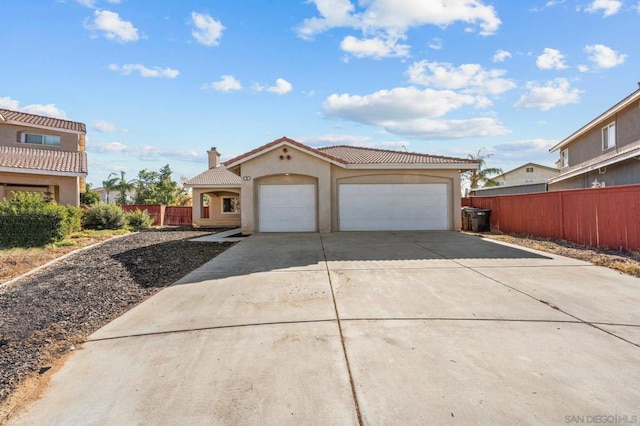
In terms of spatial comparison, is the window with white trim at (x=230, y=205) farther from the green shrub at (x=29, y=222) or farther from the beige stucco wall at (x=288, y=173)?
the green shrub at (x=29, y=222)

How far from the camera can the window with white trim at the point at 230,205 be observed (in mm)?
23917

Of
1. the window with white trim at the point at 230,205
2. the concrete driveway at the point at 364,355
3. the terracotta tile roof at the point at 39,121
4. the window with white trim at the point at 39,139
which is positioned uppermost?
the terracotta tile roof at the point at 39,121

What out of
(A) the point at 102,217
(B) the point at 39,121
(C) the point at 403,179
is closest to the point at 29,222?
(A) the point at 102,217

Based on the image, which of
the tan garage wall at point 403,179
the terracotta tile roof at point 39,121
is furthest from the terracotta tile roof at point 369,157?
the terracotta tile roof at point 39,121

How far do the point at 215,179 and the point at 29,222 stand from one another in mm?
12020

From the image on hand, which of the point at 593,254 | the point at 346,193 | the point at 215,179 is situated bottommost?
the point at 593,254

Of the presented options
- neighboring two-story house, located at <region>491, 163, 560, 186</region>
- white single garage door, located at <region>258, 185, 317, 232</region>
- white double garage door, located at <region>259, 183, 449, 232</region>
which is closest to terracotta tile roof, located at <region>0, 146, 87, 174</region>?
white single garage door, located at <region>258, 185, 317, 232</region>

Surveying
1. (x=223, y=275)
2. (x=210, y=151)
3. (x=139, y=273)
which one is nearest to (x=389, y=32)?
(x=223, y=275)

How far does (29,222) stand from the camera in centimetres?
1167

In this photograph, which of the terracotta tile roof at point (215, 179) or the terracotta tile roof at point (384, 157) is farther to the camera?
the terracotta tile roof at point (215, 179)

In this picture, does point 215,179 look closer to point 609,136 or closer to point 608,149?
point 608,149

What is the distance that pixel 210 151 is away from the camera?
26.8 m

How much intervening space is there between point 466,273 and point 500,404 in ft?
15.2

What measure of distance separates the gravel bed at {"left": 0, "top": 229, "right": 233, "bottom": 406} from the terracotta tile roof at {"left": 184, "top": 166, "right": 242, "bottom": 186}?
1174 centimetres
